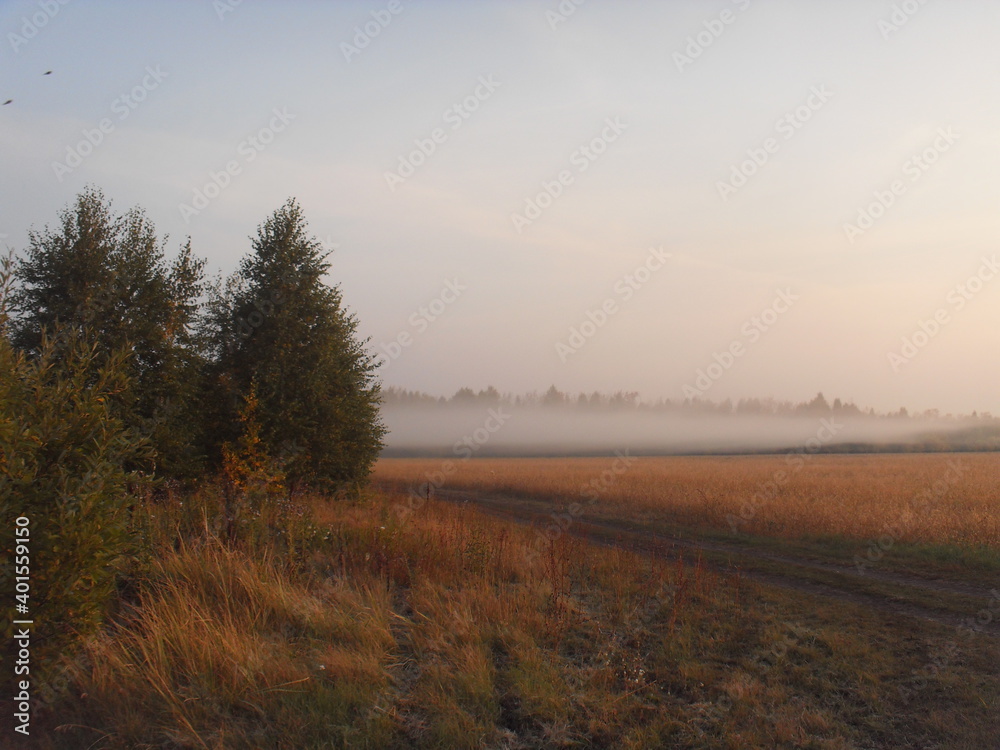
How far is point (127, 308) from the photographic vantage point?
56.0ft

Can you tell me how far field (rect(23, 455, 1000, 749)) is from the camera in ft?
17.7

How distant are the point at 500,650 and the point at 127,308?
49.7 feet

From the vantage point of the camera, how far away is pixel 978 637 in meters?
7.58

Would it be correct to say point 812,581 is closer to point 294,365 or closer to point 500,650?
point 500,650

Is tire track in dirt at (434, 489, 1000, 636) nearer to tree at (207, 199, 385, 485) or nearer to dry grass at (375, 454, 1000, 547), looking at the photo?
dry grass at (375, 454, 1000, 547)


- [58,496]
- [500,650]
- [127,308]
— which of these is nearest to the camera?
[58,496]

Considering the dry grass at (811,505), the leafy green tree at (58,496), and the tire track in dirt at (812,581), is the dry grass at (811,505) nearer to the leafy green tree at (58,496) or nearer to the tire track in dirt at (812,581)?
the tire track in dirt at (812,581)

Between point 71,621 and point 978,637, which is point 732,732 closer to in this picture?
point 978,637

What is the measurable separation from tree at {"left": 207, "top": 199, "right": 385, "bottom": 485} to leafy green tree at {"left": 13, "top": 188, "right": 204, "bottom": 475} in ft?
7.74
